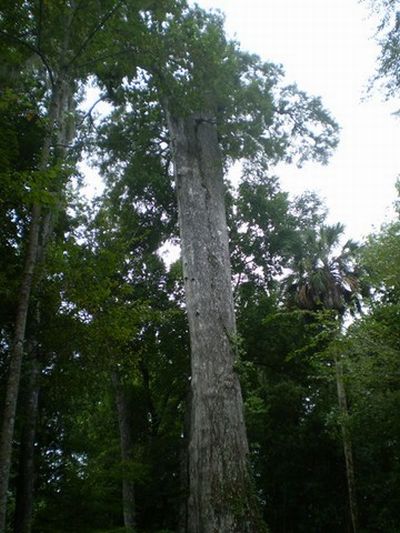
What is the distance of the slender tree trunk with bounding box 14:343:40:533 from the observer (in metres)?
6.18

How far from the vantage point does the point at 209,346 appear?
654cm

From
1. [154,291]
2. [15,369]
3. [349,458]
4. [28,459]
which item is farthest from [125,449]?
[15,369]

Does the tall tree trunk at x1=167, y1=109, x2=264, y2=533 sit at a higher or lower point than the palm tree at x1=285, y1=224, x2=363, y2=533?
lower

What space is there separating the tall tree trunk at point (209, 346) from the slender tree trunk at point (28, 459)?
2376 mm

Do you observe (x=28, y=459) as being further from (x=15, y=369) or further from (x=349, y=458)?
(x=349, y=458)

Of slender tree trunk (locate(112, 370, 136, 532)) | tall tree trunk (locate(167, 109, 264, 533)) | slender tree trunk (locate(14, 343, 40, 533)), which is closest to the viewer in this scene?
tall tree trunk (locate(167, 109, 264, 533))

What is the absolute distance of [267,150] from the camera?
1057 centimetres

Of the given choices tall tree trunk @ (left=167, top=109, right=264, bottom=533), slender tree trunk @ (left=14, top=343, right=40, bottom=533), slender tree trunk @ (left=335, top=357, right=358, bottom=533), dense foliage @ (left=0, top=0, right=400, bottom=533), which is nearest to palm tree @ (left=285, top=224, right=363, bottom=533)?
dense foliage @ (left=0, top=0, right=400, bottom=533)

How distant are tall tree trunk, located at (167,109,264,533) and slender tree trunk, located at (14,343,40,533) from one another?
7.80 feet

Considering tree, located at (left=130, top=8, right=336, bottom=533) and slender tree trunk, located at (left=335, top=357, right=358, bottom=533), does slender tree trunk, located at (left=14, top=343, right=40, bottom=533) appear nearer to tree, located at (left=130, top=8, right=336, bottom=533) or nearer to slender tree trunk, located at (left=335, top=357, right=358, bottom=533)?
tree, located at (left=130, top=8, right=336, bottom=533)

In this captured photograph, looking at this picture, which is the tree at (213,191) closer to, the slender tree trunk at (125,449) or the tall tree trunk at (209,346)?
the tall tree trunk at (209,346)

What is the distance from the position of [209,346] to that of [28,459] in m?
3.13

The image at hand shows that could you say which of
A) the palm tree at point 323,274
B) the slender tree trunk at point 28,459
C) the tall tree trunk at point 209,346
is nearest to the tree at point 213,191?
the tall tree trunk at point 209,346

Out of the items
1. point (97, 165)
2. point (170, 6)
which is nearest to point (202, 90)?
point (170, 6)
